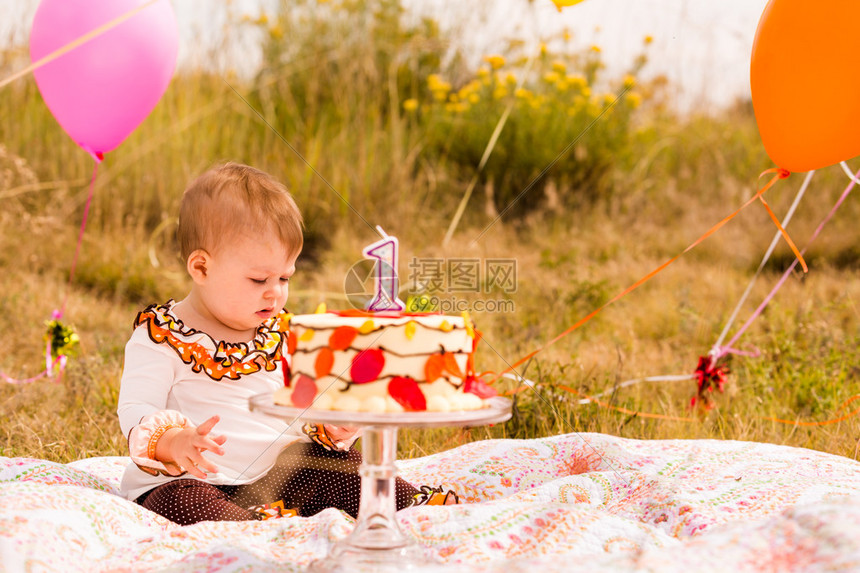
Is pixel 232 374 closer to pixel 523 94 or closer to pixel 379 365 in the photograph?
pixel 379 365

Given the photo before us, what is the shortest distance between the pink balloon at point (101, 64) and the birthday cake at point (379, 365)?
4.99 feet

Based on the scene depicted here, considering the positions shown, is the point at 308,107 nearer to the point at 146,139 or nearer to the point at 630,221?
the point at 146,139

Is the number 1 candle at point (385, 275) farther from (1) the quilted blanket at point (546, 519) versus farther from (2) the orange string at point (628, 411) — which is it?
(2) the orange string at point (628, 411)

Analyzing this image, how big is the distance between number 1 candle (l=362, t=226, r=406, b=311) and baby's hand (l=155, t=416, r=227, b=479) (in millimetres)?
367

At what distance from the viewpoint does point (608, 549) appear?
1597 millimetres

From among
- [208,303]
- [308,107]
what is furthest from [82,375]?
[308,107]

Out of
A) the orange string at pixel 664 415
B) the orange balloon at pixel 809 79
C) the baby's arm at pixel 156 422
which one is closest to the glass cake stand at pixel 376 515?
the baby's arm at pixel 156 422

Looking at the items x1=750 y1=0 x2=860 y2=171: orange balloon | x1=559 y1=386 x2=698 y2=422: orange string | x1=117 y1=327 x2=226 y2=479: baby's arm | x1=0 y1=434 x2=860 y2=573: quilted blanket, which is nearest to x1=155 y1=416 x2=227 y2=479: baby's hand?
x1=117 y1=327 x2=226 y2=479: baby's arm

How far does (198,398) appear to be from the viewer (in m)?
1.96

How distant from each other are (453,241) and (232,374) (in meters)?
2.80

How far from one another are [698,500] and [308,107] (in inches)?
169

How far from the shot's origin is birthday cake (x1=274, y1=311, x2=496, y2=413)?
147cm

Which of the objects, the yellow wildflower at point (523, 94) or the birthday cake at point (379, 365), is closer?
the birthday cake at point (379, 365)

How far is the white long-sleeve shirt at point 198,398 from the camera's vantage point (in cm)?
191
